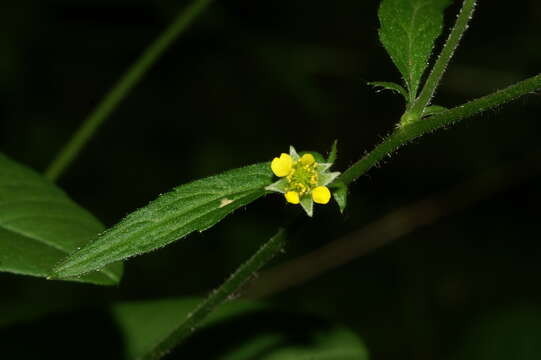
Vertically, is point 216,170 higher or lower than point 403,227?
higher

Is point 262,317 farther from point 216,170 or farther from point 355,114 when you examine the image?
point 355,114

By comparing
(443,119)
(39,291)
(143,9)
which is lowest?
(443,119)

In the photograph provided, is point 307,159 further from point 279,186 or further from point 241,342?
point 241,342

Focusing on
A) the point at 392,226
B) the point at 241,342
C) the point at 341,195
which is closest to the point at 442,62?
the point at 341,195

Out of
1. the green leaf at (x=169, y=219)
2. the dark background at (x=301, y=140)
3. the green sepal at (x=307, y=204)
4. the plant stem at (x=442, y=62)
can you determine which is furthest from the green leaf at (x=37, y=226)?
the dark background at (x=301, y=140)

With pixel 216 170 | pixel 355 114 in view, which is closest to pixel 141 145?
pixel 216 170

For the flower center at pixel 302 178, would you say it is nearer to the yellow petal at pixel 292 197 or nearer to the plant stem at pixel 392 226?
the yellow petal at pixel 292 197
